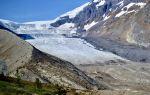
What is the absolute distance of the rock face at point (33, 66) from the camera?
245ft

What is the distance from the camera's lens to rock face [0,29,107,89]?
2946 inches

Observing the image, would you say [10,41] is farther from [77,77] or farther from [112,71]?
[112,71]

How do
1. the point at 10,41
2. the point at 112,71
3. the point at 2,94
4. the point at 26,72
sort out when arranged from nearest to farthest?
the point at 2,94 < the point at 26,72 < the point at 10,41 < the point at 112,71

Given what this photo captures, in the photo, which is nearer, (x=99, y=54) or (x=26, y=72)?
(x=26, y=72)

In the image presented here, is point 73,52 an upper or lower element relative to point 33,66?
upper

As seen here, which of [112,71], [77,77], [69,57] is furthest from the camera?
[69,57]

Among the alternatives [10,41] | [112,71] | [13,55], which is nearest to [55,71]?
[13,55]

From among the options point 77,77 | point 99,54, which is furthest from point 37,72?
point 99,54

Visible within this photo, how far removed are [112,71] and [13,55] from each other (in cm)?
6489

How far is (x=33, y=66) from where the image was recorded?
77.8 metres

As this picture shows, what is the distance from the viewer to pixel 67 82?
7562 centimetres

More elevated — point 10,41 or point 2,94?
point 10,41

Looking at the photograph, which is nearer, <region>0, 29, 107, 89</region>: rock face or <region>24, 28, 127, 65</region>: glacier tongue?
<region>0, 29, 107, 89</region>: rock face

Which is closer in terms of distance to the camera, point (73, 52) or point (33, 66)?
point (33, 66)
